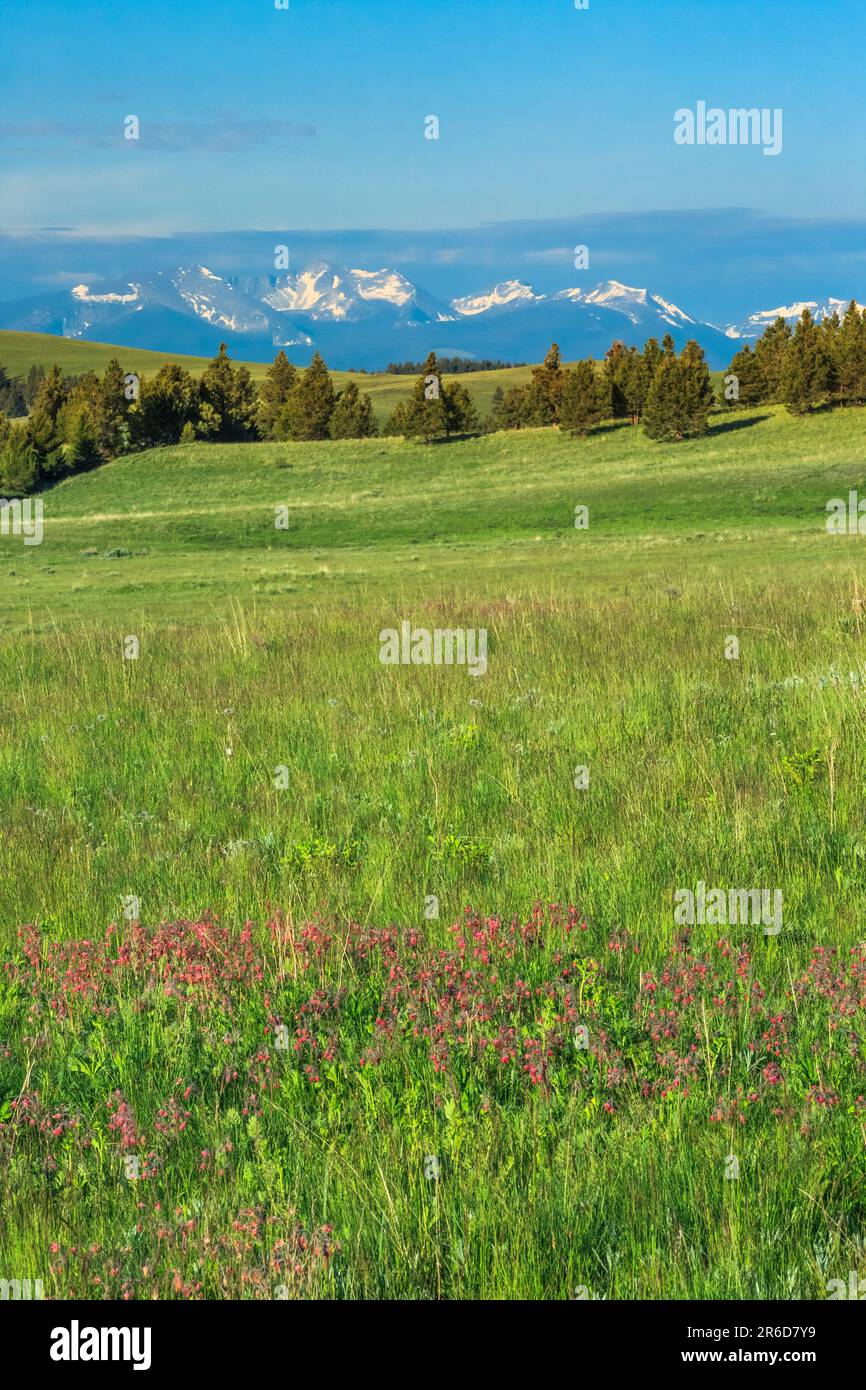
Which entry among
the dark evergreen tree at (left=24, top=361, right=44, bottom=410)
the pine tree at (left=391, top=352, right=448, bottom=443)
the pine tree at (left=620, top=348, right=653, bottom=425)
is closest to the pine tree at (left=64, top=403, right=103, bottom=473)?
the pine tree at (left=391, top=352, right=448, bottom=443)

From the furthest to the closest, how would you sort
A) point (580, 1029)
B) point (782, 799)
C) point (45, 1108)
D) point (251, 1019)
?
point (782, 799)
point (251, 1019)
point (580, 1029)
point (45, 1108)

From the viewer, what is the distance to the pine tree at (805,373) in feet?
248

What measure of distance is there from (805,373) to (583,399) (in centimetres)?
1459

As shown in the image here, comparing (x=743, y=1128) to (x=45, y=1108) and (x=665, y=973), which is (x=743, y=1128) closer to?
(x=665, y=973)

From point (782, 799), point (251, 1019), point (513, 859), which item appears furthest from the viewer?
point (782, 799)

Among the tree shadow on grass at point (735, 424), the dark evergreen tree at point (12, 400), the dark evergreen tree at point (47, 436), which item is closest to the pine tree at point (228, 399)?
the dark evergreen tree at point (47, 436)

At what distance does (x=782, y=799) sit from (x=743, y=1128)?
3.37 meters

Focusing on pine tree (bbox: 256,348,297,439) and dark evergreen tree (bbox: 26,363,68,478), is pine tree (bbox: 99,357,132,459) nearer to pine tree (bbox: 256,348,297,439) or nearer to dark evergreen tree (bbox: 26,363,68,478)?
dark evergreen tree (bbox: 26,363,68,478)

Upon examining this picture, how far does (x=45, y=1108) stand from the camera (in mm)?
3934

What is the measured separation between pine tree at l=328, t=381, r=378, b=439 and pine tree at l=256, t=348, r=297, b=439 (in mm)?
6434

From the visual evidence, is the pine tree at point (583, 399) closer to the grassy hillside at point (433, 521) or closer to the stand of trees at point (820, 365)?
the grassy hillside at point (433, 521)

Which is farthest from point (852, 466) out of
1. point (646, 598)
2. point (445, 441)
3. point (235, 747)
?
point (235, 747)

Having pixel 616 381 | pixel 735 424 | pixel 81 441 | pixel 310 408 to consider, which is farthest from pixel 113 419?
pixel 735 424

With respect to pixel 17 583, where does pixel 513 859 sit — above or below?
below
